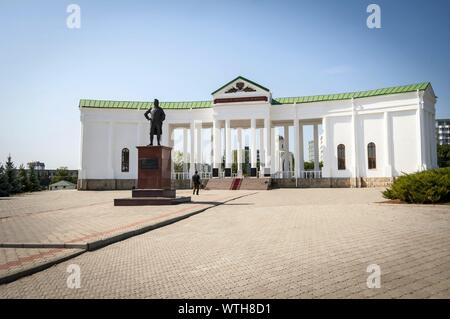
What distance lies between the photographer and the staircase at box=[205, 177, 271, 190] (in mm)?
32750

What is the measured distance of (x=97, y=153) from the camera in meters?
37.9

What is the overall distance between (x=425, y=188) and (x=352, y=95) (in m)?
23.3

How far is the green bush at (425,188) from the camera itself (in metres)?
13.4

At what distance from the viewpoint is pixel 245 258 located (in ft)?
19.1

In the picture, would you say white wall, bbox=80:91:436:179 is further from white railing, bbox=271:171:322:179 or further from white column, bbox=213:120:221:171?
white column, bbox=213:120:221:171

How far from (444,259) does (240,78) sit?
33.2 m

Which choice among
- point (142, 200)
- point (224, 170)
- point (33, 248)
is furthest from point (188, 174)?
point (33, 248)

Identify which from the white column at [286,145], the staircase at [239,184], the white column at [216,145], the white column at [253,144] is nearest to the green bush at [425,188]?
the staircase at [239,184]

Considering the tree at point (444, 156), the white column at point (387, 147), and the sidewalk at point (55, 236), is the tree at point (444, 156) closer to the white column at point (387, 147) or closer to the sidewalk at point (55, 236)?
the white column at point (387, 147)

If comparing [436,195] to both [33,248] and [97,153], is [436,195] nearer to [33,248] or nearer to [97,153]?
[33,248]

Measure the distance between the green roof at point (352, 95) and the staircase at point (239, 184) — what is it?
10086 millimetres

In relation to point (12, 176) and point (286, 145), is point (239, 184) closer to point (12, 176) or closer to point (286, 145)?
point (286, 145)

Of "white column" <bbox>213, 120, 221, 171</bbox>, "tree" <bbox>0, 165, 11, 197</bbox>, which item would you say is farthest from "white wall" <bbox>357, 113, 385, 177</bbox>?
"tree" <bbox>0, 165, 11, 197</bbox>

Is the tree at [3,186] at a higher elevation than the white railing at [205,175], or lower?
lower
